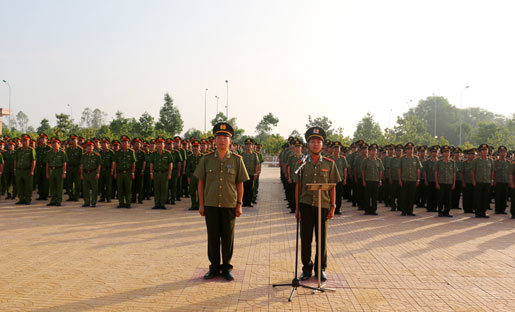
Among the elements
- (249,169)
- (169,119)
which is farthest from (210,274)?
(169,119)

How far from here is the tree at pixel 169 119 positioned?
73.3 meters

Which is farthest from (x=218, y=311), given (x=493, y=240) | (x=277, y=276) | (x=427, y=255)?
(x=493, y=240)

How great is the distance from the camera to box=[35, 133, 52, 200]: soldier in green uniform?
1388 centimetres

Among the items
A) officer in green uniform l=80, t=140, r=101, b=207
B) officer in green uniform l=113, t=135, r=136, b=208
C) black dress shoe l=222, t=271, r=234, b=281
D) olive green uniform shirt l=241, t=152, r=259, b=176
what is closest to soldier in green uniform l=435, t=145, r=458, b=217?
olive green uniform shirt l=241, t=152, r=259, b=176

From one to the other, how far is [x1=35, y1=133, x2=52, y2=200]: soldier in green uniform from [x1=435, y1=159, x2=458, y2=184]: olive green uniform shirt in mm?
13566

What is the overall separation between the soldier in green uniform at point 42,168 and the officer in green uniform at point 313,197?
11.5 metres

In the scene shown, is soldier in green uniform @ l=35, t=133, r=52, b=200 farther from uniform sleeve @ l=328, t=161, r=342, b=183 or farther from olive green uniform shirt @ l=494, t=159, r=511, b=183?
olive green uniform shirt @ l=494, t=159, r=511, b=183

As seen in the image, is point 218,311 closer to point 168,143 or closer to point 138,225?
point 138,225

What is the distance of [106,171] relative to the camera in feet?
45.1

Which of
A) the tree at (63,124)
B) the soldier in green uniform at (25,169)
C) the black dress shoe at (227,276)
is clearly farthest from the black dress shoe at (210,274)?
the tree at (63,124)

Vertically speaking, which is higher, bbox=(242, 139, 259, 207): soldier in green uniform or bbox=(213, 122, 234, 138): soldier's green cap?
bbox=(213, 122, 234, 138): soldier's green cap

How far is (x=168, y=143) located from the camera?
13.2m

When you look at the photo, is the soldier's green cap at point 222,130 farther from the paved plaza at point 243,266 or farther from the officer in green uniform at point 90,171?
the officer in green uniform at point 90,171

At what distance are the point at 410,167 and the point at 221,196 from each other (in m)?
8.45
